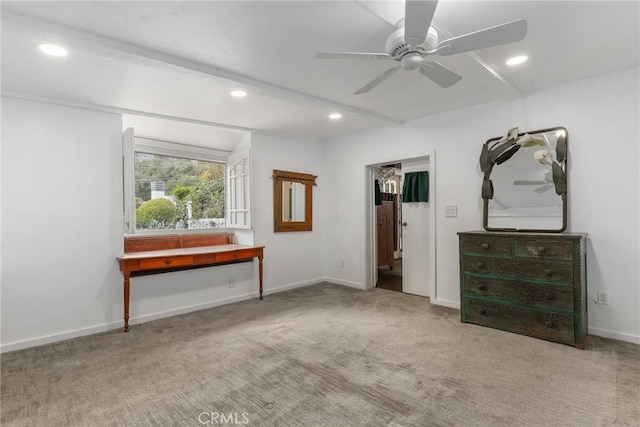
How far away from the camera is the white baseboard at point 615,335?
2.72 metres

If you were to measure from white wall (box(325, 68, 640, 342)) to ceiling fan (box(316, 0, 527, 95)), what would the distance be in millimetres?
1652

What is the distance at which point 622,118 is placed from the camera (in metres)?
2.78

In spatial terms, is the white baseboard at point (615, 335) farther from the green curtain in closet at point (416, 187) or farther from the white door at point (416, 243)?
the green curtain in closet at point (416, 187)

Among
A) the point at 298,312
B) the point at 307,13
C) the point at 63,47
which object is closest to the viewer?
the point at 307,13

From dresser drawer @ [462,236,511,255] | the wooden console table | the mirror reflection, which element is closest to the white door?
dresser drawer @ [462,236,511,255]

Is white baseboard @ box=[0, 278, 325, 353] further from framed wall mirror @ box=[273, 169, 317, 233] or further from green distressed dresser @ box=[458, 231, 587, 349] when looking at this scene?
green distressed dresser @ box=[458, 231, 587, 349]

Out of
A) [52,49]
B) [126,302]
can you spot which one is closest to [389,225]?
[126,302]

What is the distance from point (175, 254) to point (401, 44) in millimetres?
2923

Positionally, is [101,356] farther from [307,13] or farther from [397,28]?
[397,28]

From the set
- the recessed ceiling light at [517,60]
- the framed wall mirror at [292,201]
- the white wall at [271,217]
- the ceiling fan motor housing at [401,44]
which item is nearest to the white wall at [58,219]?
the white wall at [271,217]

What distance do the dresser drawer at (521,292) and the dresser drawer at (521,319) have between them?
0.20 ft

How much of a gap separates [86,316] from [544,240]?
4.28 metres

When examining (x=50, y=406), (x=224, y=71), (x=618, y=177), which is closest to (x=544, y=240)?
(x=618, y=177)

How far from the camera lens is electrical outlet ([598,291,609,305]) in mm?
2853
